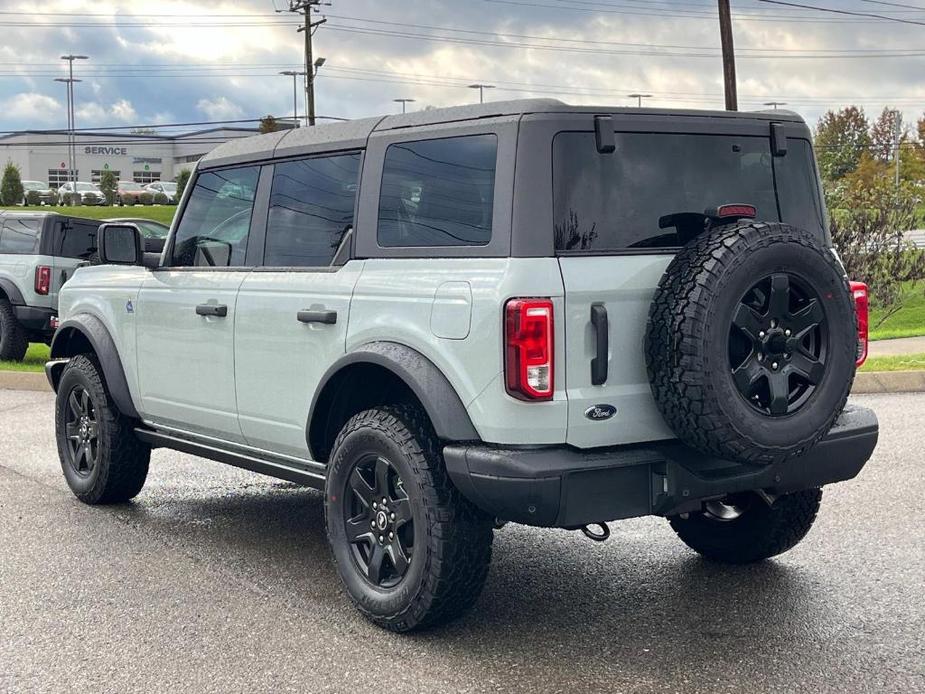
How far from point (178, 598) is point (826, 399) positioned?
280 cm

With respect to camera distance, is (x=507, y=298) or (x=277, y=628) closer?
(x=507, y=298)

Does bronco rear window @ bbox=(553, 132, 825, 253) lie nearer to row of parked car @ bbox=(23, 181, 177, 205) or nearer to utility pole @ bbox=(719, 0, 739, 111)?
utility pole @ bbox=(719, 0, 739, 111)

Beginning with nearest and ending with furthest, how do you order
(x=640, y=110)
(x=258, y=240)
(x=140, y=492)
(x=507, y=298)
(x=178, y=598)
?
(x=507, y=298)
(x=640, y=110)
(x=178, y=598)
(x=258, y=240)
(x=140, y=492)

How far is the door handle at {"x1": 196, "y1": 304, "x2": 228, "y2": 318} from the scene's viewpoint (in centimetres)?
569

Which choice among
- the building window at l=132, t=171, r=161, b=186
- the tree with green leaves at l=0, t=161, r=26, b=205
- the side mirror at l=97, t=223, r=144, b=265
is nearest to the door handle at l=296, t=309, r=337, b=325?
the side mirror at l=97, t=223, r=144, b=265

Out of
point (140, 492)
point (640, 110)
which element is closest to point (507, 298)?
point (640, 110)

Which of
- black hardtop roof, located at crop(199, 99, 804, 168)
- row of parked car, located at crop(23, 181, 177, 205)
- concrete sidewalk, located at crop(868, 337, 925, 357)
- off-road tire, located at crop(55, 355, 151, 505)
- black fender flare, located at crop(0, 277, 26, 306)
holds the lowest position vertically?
concrete sidewalk, located at crop(868, 337, 925, 357)

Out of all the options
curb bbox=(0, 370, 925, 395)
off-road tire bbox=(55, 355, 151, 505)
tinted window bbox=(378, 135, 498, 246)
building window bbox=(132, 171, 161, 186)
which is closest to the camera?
tinted window bbox=(378, 135, 498, 246)

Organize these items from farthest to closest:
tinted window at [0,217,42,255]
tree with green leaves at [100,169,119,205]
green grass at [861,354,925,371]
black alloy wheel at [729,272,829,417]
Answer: tree with green leaves at [100,169,119,205], tinted window at [0,217,42,255], green grass at [861,354,925,371], black alloy wheel at [729,272,829,417]

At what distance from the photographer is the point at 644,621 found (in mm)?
4812

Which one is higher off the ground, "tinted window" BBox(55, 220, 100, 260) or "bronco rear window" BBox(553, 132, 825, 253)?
"bronco rear window" BBox(553, 132, 825, 253)

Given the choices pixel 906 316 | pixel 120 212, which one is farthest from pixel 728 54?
pixel 120 212

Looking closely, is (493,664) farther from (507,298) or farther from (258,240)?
(258,240)

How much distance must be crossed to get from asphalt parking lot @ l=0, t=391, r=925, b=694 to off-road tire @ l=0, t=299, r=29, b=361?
355 inches
